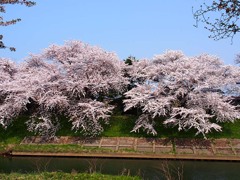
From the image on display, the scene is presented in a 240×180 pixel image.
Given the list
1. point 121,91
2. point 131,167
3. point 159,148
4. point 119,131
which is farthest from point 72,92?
point 131,167

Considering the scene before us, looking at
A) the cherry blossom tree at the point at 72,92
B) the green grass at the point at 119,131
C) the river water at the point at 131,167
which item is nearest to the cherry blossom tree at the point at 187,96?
the green grass at the point at 119,131

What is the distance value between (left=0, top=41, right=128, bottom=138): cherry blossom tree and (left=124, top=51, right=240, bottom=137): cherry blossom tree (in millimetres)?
2289

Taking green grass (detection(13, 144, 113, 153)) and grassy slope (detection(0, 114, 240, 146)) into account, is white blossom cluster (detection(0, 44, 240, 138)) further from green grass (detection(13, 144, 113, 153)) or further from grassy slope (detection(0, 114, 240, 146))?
green grass (detection(13, 144, 113, 153))

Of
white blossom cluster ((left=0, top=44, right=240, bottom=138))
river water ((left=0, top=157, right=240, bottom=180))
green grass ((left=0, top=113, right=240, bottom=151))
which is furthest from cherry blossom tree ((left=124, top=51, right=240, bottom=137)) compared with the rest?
river water ((left=0, top=157, right=240, bottom=180))

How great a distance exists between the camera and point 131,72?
30.2 m

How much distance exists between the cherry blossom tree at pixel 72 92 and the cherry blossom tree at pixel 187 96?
2.29 m

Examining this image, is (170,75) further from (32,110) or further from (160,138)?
(32,110)

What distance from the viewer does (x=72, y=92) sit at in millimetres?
27875

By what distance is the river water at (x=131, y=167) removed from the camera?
18219mm

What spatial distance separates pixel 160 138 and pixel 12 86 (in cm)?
1280

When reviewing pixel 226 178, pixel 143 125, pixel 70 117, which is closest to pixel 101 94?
pixel 70 117

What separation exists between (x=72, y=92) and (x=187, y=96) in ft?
29.4

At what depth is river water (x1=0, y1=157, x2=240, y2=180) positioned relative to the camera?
18219 millimetres

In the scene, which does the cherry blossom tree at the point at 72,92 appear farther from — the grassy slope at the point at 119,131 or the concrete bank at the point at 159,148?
the concrete bank at the point at 159,148
